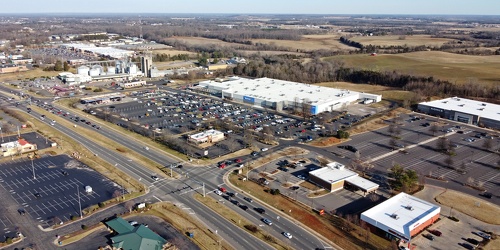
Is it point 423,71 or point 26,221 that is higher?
point 423,71

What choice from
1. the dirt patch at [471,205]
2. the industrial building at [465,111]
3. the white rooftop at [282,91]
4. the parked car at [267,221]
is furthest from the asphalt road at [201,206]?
the industrial building at [465,111]

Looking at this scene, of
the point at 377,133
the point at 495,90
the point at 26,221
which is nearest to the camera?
the point at 26,221

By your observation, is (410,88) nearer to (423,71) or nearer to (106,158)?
(423,71)

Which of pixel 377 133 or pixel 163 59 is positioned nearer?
pixel 377 133

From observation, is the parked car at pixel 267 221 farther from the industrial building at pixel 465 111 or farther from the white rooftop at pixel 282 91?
the industrial building at pixel 465 111

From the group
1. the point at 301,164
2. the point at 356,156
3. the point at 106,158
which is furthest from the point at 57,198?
the point at 356,156

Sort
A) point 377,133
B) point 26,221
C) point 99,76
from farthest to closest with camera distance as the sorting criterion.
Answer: point 99,76
point 377,133
point 26,221
